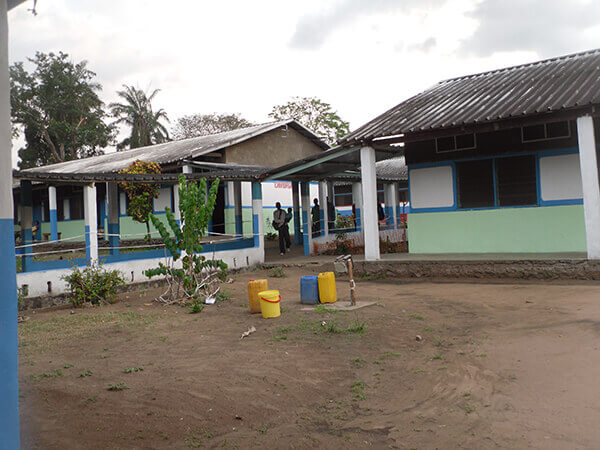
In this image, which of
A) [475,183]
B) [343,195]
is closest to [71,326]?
[475,183]

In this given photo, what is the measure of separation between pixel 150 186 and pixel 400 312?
34.8 ft

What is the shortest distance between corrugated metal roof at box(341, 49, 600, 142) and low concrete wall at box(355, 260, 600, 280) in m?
3.07

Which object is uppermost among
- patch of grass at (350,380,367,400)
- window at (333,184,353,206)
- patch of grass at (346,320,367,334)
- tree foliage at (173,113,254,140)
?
tree foliage at (173,113,254,140)

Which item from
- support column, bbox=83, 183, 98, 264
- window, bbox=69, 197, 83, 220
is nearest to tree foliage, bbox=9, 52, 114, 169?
window, bbox=69, 197, 83, 220

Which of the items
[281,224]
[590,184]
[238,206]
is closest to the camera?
[590,184]

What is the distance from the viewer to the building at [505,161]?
1038cm

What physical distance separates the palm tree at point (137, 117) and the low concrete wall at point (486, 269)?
3088 centimetres

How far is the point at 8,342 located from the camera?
2.86 metres

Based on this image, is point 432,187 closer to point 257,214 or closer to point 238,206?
point 257,214

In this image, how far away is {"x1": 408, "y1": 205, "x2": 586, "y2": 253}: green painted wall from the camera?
11.5 meters

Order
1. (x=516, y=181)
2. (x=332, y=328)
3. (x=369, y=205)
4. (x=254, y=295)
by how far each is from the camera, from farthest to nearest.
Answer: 1. (x=369, y=205)
2. (x=516, y=181)
3. (x=254, y=295)
4. (x=332, y=328)

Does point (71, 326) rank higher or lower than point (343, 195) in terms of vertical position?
lower

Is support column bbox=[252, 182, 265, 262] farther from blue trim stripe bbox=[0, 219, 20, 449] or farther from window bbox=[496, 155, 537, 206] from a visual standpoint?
blue trim stripe bbox=[0, 219, 20, 449]

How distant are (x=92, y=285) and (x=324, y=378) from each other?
252 inches
